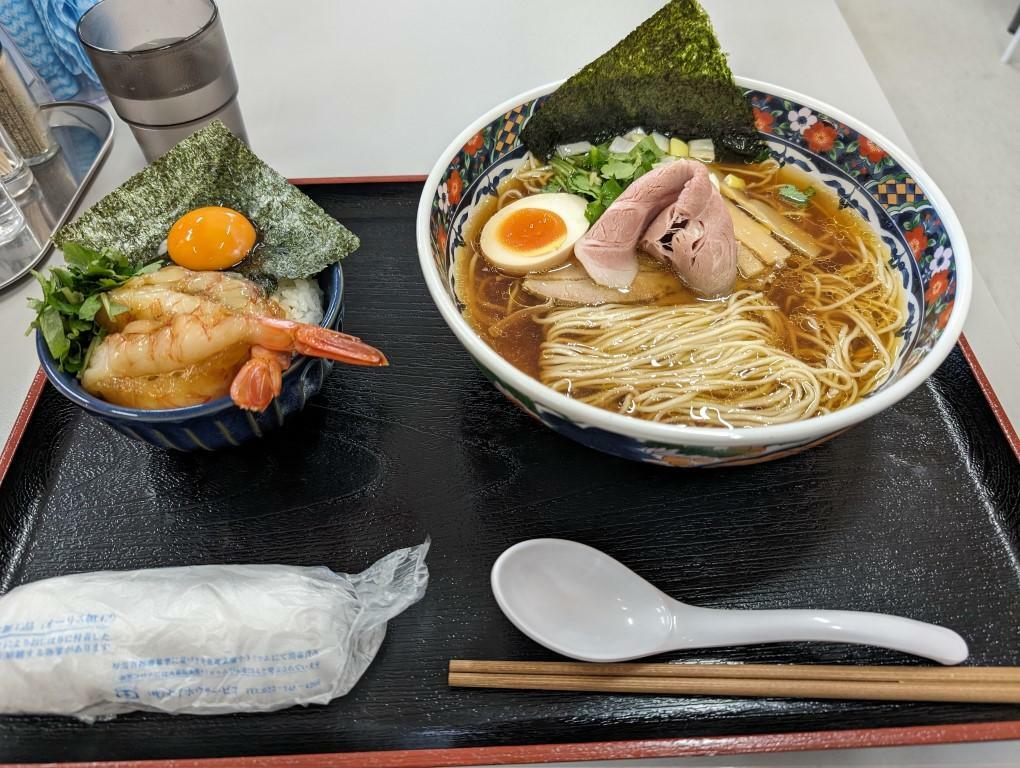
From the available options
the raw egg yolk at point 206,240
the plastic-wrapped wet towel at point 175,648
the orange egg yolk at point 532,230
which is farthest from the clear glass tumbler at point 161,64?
the plastic-wrapped wet towel at point 175,648

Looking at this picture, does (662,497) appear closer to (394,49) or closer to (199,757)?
(199,757)

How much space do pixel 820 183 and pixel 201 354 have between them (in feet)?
4.10

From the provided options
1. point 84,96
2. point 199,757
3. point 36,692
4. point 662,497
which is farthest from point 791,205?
point 84,96

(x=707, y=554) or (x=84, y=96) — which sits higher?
(x=84, y=96)

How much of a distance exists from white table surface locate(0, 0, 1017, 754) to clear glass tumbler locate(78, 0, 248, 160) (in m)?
0.29

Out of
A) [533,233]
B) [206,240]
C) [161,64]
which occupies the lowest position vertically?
[533,233]

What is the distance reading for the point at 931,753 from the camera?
3.39 ft

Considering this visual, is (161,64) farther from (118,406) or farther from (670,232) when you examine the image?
(670,232)

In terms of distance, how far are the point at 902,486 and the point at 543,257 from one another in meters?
0.75

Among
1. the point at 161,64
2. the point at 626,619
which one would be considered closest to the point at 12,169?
the point at 161,64

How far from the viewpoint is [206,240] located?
1303 millimetres

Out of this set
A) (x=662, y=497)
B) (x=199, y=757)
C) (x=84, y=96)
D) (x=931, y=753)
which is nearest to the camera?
(x=199, y=757)

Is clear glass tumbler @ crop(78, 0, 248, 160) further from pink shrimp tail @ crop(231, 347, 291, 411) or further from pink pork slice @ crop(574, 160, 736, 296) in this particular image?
pink pork slice @ crop(574, 160, 736, 296)

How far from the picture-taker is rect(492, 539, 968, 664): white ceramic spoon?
958 millimetres
